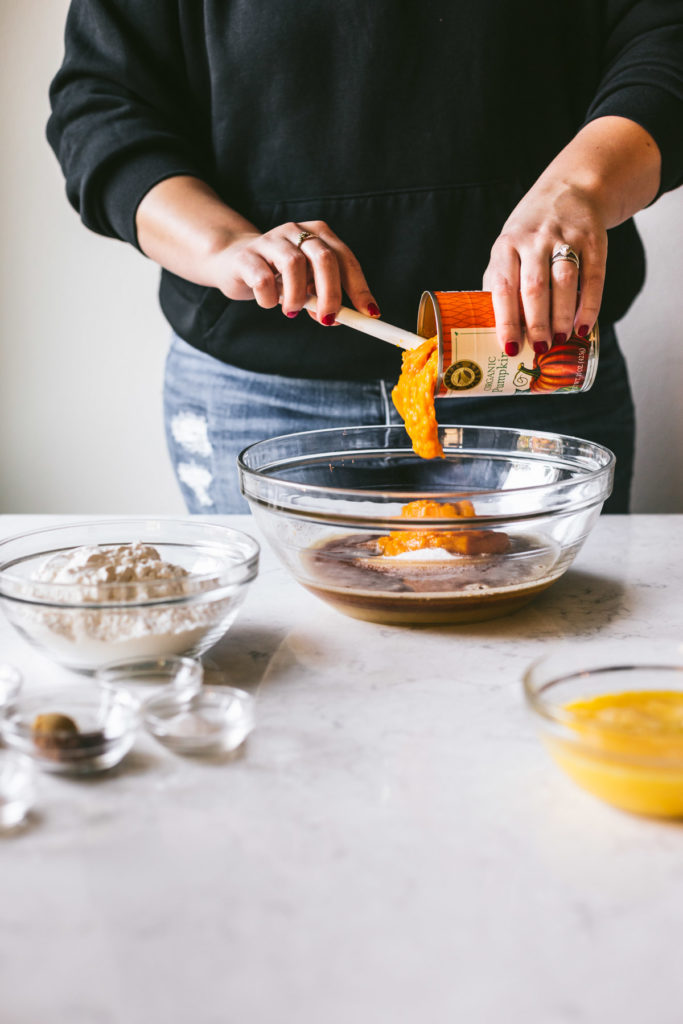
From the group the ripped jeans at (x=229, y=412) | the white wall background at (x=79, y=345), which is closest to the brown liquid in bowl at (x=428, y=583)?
the ripped jeans at (x=229, y=412)

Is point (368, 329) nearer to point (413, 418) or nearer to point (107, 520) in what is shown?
point (413, 418)

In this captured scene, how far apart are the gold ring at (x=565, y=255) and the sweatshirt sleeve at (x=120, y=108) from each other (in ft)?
2.15

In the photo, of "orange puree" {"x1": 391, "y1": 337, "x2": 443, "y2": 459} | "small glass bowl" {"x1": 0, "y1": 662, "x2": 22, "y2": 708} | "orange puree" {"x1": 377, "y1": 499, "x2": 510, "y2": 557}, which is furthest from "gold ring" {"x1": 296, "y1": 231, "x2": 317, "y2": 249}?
"small glass bowl" {"x1": 0, "y1": 662, "x2": 22, "y2": 708}

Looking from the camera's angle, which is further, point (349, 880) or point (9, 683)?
point (9, 683)

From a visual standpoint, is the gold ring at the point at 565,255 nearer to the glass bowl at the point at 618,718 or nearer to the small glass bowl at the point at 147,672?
the glass bowl at the point at 618,718

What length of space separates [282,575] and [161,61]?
0.94m

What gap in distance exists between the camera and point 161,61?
1547mm

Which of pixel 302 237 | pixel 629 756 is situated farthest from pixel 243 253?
pixel 629 756

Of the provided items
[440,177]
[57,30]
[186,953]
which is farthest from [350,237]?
[57,30]

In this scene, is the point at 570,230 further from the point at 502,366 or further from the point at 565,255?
the point at 502,366

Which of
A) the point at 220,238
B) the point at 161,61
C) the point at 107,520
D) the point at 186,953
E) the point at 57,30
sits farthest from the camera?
the point at 57,30

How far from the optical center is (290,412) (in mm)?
1598

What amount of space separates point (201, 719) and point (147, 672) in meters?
0.08

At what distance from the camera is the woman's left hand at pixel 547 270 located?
39.3 inches
